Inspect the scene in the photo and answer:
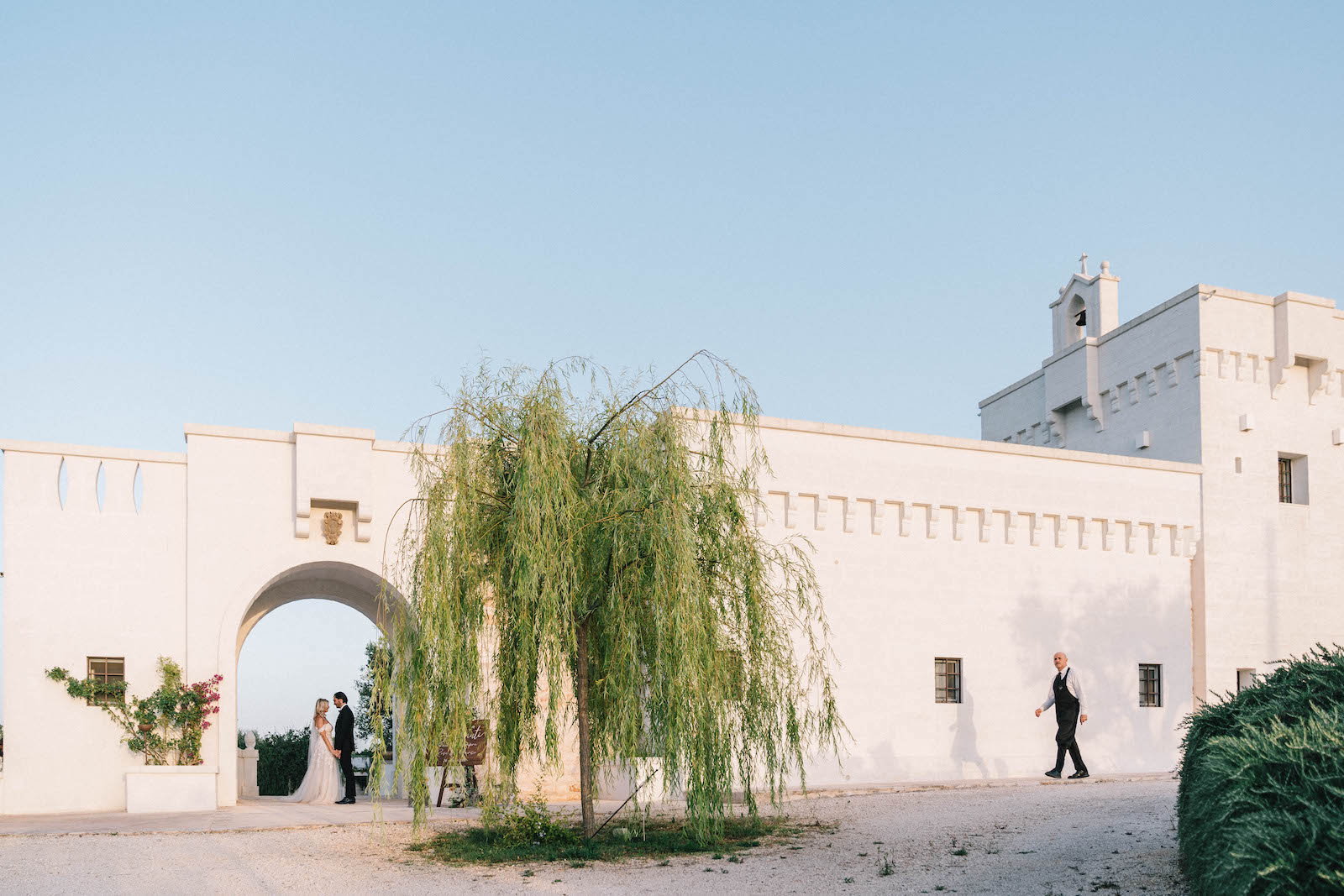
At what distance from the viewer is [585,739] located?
38.1 ft

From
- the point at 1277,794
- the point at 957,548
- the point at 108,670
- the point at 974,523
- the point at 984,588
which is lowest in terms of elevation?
the point at 108,670

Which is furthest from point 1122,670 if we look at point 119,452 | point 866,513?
point 119,452

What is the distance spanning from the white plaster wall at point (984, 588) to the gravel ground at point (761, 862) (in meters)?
6.02

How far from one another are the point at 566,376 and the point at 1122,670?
44.3ft

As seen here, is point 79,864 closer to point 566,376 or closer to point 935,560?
point 566,376

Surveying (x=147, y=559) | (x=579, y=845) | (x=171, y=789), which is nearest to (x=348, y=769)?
(x=171, y=789)

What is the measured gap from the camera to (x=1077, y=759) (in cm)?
1611

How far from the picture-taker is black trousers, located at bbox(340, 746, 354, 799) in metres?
17.7

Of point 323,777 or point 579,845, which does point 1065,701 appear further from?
point 323,777

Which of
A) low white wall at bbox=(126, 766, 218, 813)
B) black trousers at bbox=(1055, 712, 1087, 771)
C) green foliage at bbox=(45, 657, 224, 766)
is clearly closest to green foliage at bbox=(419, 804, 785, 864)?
low white wall at bbox=(126, 766, 218, 813)

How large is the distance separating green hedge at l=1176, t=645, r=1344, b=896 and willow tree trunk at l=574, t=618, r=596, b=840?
562 centimetres

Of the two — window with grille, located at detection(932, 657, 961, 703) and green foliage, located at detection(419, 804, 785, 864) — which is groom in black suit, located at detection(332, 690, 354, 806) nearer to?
green foliage, located at detection(419, 804, 785, 864)

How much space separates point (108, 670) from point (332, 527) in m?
3.42

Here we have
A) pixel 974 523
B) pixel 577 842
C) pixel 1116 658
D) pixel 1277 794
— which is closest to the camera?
pixel 1277 794
